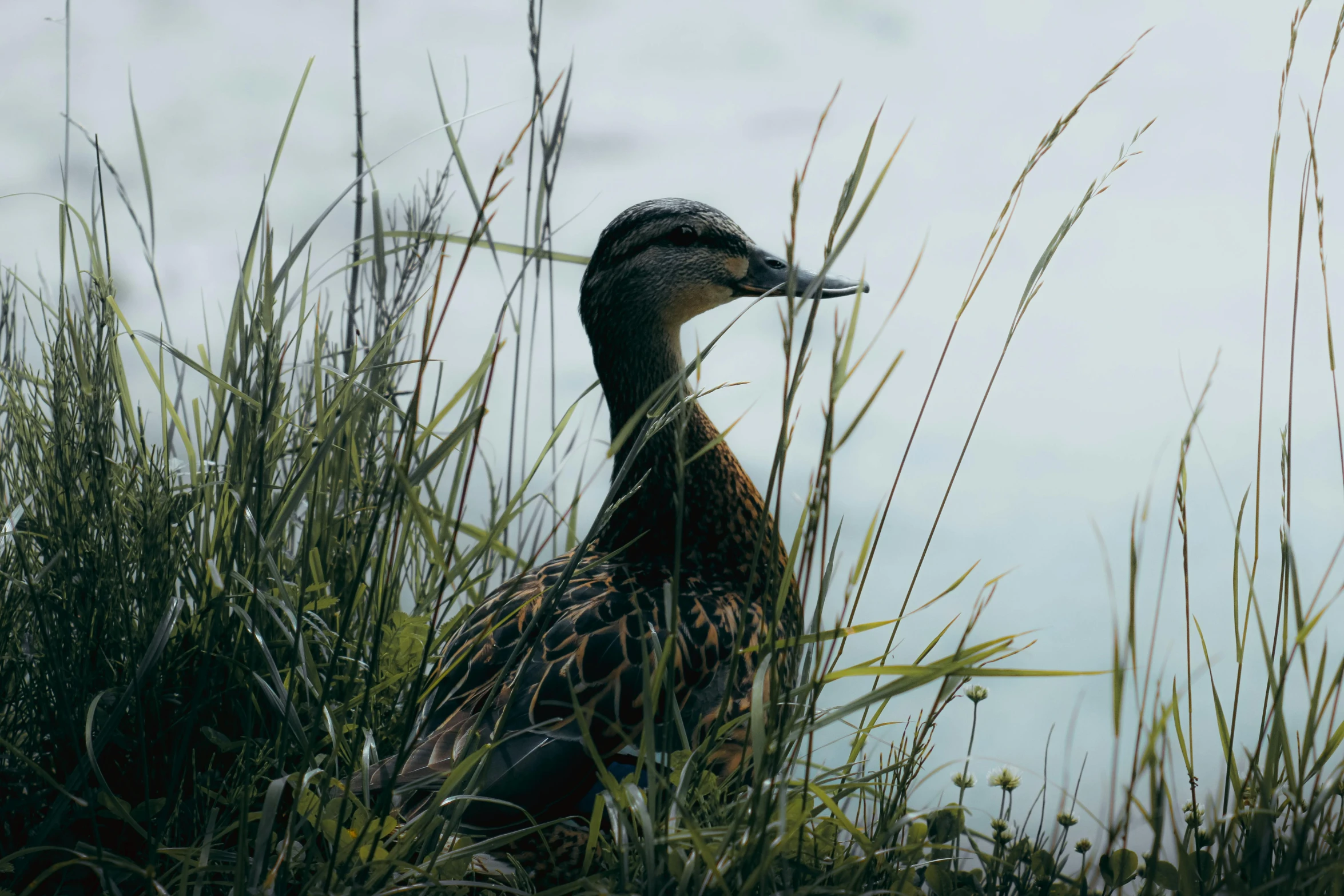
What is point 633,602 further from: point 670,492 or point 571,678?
point 670,492

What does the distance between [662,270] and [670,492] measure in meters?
0.71

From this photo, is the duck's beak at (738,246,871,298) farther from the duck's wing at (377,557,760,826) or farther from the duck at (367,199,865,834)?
the duck's wing at (377,557,760,826)

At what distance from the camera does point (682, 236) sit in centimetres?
308

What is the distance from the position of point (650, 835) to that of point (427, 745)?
0.88 metres

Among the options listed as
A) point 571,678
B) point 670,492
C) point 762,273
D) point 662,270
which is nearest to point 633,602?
point 571,678

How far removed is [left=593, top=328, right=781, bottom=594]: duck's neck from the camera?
2.55 metres

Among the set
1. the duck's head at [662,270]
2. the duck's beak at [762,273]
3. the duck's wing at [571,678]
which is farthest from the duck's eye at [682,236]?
the duck's wing at [571,678]

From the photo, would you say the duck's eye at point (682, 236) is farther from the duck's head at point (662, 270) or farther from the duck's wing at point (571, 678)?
the duck's wing at point (571, 678)

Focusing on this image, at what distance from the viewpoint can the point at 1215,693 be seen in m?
1.54

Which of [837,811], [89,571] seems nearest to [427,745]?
[89,571]

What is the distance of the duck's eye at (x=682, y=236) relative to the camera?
307cm

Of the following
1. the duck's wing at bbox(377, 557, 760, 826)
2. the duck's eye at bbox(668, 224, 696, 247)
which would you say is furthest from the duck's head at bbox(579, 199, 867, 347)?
the duck's wing at bbox(377, 557, 760, 826)

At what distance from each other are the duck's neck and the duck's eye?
0.84 ft

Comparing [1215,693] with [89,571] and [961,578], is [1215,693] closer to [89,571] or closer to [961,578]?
[961,578]
